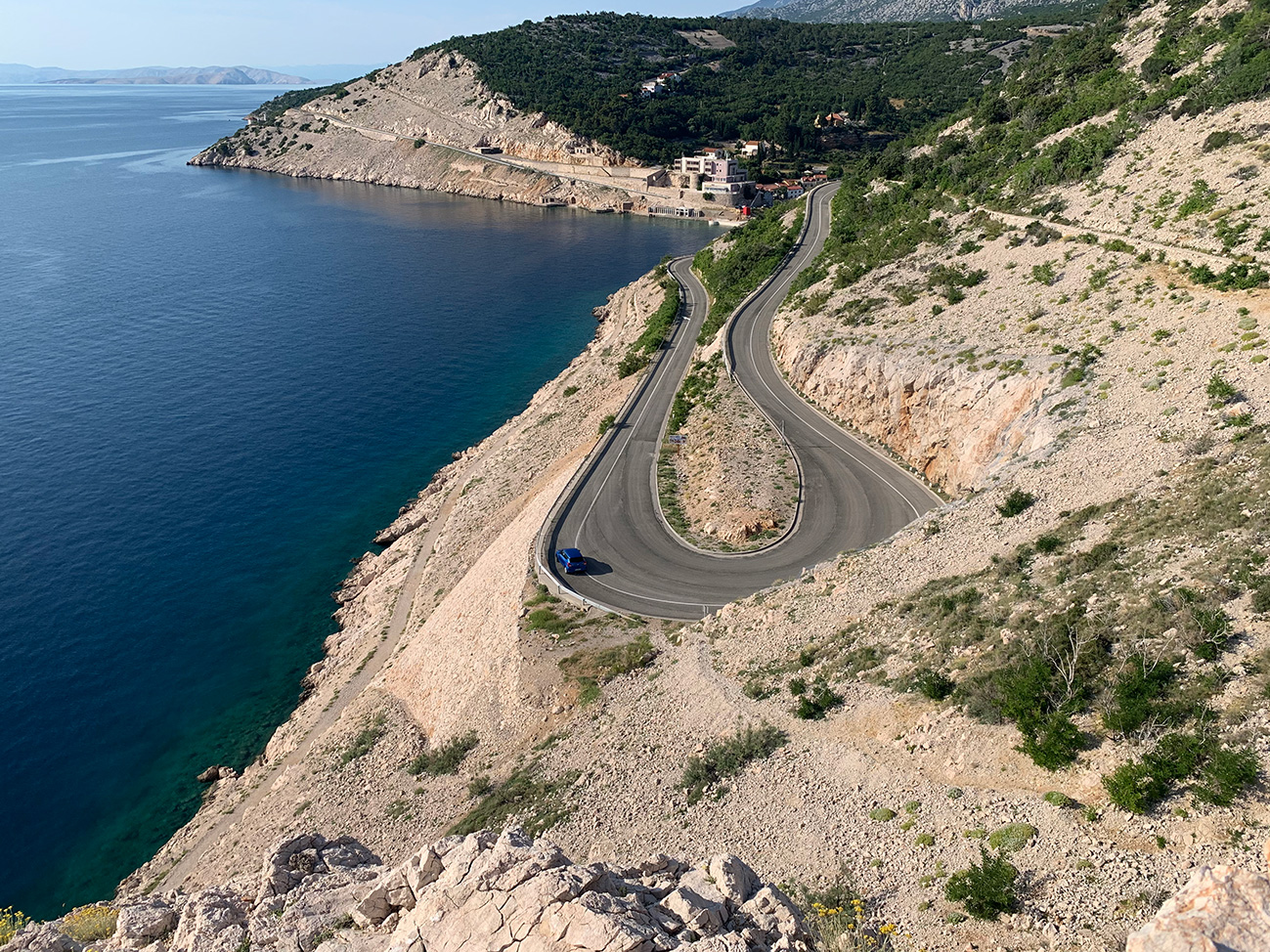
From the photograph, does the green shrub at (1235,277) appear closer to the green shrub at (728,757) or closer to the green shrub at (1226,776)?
the green shrub at (1226,776)

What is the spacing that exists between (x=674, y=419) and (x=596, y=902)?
41.1 m

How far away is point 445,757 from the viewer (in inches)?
1113

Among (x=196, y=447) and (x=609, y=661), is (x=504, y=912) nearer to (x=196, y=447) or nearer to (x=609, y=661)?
(x=609, y=661)

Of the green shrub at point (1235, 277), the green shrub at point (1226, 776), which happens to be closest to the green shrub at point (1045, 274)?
the green shrub at point (1235, 277)

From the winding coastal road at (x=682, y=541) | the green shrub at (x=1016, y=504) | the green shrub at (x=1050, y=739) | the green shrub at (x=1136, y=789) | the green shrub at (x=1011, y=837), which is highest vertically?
the green shrub at (x=1016, y=504)

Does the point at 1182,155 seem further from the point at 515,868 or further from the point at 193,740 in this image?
the point at 193,740

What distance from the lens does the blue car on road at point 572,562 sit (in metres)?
35.8

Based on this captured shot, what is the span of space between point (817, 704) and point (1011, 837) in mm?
6824

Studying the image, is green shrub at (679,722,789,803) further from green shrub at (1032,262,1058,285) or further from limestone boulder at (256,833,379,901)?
green shrub at (1032,262,1058,285)

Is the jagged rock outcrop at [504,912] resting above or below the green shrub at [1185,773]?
below

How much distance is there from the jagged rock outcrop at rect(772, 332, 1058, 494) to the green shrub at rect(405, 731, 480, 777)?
23.0 meters

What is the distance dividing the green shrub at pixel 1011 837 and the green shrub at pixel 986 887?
315mm

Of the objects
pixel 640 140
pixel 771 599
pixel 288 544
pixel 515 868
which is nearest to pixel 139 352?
pixel 288 544

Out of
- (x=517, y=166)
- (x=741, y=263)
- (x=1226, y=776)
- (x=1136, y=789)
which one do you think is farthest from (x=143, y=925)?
(x=517, y=166)
